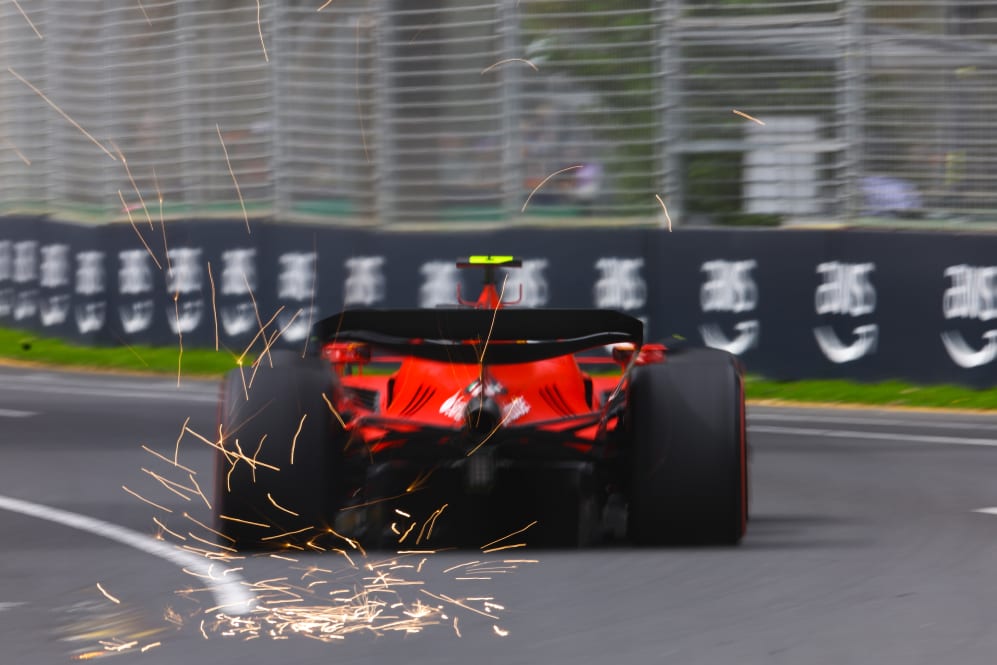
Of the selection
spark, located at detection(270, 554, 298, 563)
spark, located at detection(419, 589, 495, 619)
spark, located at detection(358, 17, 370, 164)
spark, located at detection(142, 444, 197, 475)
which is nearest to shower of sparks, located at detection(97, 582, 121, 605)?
spark, located at detection(270, 554, 298, 563)

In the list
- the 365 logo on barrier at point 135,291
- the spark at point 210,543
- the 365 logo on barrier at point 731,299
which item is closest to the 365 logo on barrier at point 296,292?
the 365 logo on barrier at point 135,291

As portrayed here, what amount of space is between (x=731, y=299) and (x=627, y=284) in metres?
1.06

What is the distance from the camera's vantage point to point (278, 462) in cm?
885

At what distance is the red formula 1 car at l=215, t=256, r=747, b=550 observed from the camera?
882 centimetres

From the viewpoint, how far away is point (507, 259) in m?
10.1

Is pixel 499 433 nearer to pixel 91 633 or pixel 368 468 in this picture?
pixel 368 468

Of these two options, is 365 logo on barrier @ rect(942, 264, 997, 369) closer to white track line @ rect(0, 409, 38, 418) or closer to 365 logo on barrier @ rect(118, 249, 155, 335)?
white track line @ rect(0, 409, 38, 418)

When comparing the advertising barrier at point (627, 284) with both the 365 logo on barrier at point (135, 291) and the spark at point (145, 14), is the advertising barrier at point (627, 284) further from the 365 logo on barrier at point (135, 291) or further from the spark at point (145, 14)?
the spark at point (145, 14)

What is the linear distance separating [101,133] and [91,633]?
55.3 ft

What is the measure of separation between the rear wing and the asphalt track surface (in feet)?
2.96

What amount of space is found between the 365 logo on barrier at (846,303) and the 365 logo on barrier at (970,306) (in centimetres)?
64

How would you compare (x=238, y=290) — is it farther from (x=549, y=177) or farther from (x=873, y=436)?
(x=873, y=436)

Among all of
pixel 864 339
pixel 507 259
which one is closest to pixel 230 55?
pixel 864 339

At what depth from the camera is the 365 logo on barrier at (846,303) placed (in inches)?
680
